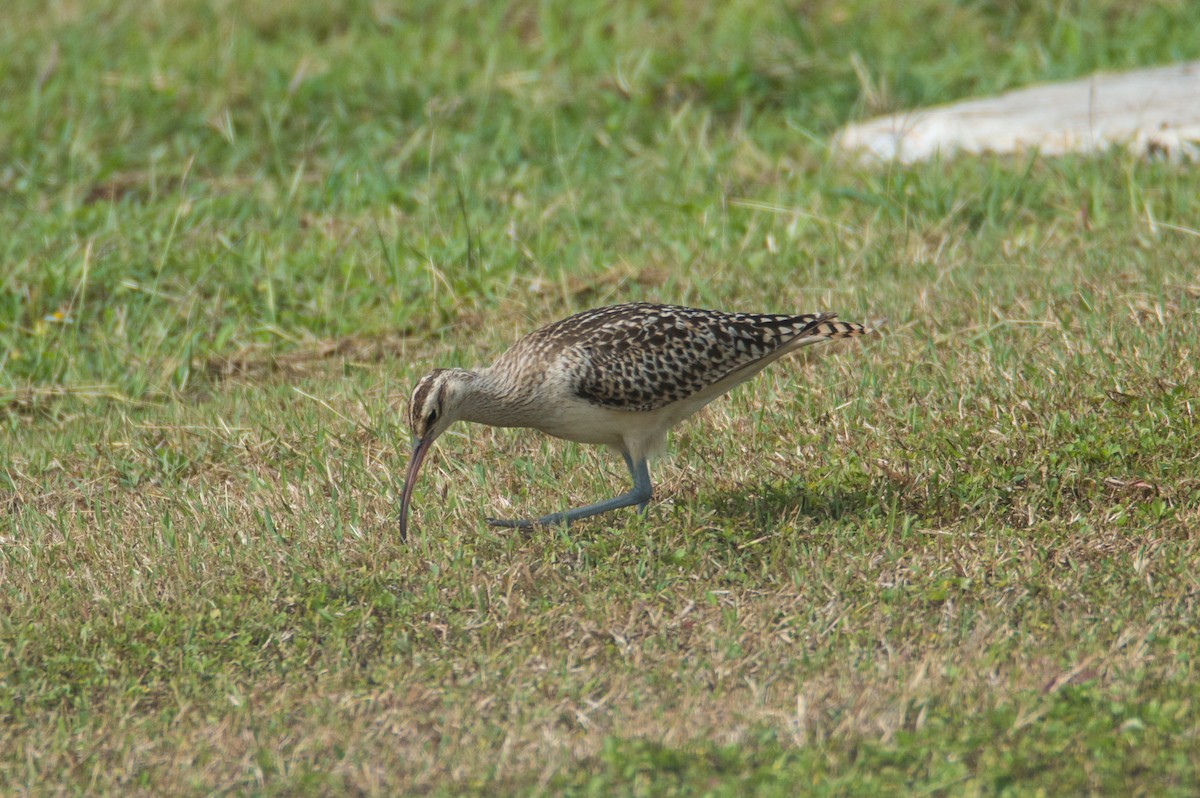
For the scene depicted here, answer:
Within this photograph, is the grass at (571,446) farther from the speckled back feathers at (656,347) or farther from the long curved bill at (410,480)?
the speckled back feathers at (656,347)

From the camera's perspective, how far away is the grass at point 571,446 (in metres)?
4.73

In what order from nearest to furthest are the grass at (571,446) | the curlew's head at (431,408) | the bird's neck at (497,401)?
the grass at (571,446)
the curlew's head at (431,408)
the bird's neck at (497,401)

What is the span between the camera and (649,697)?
4.92m

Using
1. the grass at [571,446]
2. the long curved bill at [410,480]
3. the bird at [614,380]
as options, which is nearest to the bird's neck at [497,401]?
the bird at [614,380]

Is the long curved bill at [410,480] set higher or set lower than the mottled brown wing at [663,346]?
lower

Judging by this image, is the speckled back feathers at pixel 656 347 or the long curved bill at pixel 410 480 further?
the speckled back feathers at pixel 656 347

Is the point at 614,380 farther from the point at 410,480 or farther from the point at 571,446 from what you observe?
the point at 571,446

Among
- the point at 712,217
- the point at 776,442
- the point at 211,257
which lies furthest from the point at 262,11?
the point at 776,442

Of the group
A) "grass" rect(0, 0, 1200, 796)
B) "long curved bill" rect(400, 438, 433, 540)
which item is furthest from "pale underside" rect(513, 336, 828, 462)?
"long curved bill" rect(400, 438, 433, 540)

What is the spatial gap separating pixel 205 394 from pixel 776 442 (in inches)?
141

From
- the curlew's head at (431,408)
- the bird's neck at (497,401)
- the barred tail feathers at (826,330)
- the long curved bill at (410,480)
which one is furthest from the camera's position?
the barred tail feathers at (826,330)

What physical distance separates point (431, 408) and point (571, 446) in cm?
127

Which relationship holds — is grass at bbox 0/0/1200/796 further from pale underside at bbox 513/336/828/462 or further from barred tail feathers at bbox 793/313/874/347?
barred tail feathers at bbox 793/313/874/347

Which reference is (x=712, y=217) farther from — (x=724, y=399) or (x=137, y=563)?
(x=137, y=563)
